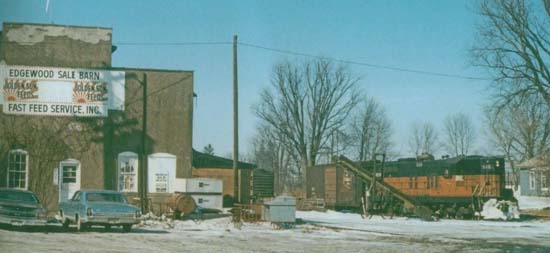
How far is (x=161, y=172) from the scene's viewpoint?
34.4m

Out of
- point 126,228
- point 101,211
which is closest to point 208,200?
point 126,228

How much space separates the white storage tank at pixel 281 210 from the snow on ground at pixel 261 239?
1.79 ft

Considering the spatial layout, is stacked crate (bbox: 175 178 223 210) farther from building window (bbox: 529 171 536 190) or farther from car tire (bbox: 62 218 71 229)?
building window (bbox: 529 171 536 190)

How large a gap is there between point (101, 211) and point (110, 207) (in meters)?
0.39

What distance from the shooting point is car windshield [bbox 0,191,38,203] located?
24.8 m

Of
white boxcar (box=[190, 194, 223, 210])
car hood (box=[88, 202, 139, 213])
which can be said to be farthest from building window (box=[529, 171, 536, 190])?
car hood (box=[88, 202, 139, 213])

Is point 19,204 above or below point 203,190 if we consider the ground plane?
below

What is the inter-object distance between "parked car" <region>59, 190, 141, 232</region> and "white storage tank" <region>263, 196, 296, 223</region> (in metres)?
6.44

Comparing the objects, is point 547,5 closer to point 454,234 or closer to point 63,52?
point 454,234

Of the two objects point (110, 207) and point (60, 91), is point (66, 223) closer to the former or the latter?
point (110, 207)

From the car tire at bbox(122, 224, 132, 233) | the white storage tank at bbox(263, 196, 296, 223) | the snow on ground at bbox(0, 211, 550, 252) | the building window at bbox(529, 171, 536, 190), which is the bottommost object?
the snow on ground at bbox(0, 211, 550, 252)

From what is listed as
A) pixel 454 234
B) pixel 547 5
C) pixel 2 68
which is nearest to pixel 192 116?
pixel 2 68

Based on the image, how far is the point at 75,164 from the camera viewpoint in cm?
3341

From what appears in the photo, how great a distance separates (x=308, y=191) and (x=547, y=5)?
22.1m
